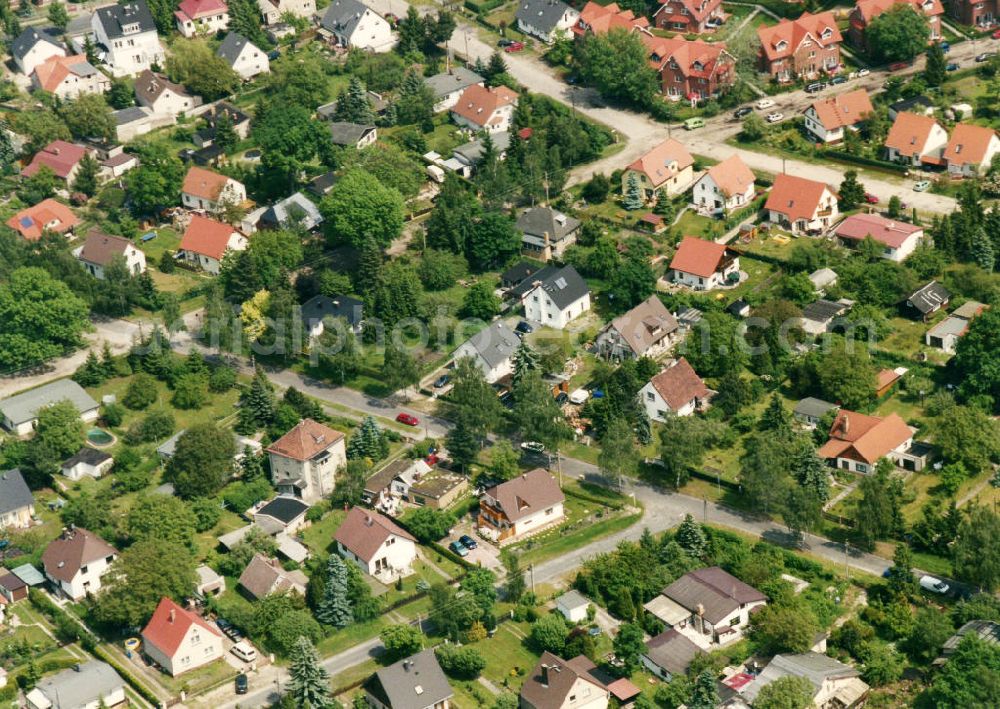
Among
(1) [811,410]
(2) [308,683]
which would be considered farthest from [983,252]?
(2) [308,683]

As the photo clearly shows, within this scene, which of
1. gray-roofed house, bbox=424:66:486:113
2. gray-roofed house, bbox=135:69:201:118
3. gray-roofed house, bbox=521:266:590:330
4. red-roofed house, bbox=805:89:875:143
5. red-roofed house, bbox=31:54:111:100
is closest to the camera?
gray-roofed house, bbox=521:266:590:330

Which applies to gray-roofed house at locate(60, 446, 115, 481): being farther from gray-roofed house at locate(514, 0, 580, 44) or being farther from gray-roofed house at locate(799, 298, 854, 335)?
gray-roofed house at locate(514, 0, 580, 44)

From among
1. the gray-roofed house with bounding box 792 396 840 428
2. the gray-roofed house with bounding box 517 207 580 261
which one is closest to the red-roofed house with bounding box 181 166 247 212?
the gray-roofed house with bounding box 517 207 580 261

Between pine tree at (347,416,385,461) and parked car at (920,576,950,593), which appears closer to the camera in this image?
parked car at (920,576,950,593)

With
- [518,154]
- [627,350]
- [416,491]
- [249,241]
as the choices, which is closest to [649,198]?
[518,154]

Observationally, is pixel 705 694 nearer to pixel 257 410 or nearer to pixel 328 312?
pixel 257 410

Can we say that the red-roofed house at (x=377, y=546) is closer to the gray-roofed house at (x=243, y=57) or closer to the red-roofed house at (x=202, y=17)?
the gray-roofed house at (x=243, y=57)

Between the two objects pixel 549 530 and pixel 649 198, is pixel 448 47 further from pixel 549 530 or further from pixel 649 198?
pixel 549 530
